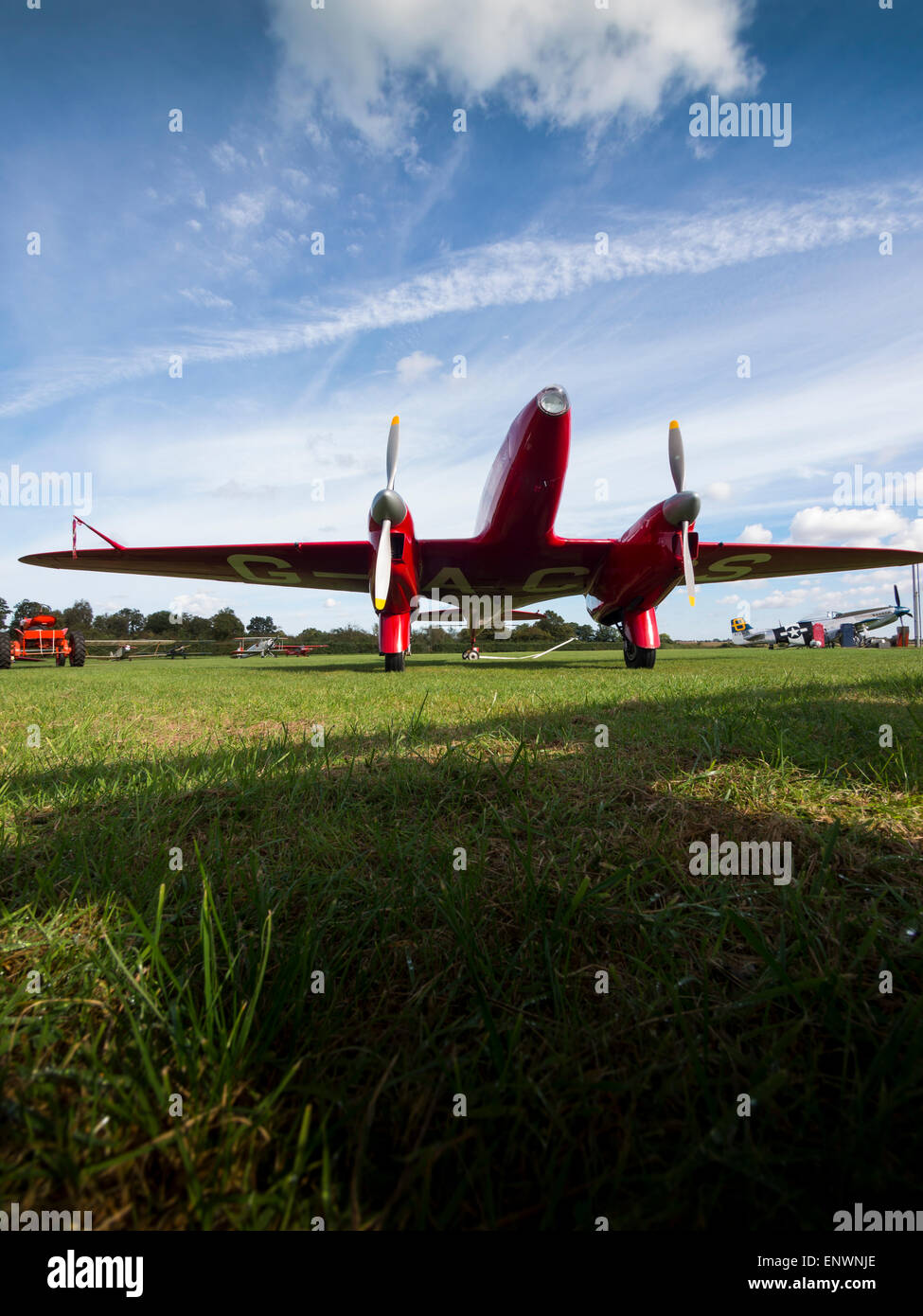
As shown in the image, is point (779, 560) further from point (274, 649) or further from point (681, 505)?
point (274, 649)

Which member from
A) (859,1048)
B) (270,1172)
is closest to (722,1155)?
(859,1048)

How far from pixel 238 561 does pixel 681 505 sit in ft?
34.9

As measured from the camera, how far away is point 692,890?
133 centimetres

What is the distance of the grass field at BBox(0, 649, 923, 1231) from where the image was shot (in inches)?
25.1

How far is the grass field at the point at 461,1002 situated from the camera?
2.09ft

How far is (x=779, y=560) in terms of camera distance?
14.7 metres

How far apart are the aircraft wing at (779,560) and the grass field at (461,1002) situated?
12901 millimetres

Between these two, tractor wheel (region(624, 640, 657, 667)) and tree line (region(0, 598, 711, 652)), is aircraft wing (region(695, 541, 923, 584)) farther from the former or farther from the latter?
tree line (region(0, 598, 711, 652))

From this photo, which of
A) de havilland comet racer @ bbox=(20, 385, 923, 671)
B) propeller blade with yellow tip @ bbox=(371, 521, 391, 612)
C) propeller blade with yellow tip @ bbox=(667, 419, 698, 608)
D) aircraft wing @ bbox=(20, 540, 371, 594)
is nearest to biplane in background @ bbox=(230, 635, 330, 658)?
aircraft wing @ bbox=(20, 540, 371, 594)

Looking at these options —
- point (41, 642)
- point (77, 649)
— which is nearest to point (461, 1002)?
point (77, 649)

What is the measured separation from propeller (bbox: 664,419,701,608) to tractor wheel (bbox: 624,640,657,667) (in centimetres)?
251

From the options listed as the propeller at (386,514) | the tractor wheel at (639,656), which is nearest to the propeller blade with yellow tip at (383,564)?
the propeller at (386,514)

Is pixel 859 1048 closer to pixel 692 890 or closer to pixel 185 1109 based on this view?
pixel 692 890
